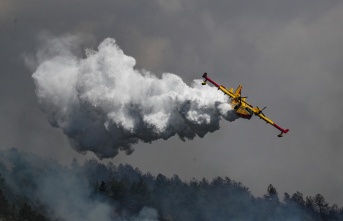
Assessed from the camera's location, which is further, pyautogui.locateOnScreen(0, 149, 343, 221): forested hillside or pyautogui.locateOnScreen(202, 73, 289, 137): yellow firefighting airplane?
pyautogui.locateOnScreen(0, 149, 343, 221): forested hillside

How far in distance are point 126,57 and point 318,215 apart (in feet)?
401

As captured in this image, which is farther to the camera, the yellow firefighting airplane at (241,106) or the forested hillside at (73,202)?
the forested hillside at (73,202)

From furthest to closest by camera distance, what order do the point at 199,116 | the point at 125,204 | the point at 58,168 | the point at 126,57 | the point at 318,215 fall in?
the point at 318,215 → the point at 58,168 → the point at 125,204 → the point at 126,57 → the point at 199,116

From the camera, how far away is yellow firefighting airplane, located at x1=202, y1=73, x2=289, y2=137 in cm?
8850

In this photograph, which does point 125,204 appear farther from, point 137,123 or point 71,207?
point 137,123

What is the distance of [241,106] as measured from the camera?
89062mm

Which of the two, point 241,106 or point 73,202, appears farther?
point 73,202

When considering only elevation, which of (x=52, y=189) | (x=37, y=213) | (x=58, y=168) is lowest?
(x=37, y=213)

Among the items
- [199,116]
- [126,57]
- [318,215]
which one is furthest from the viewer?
[318,215]

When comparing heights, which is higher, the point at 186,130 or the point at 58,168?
the point at 58,168

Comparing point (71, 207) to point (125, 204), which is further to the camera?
point (125, 204)

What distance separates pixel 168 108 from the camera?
307 ft

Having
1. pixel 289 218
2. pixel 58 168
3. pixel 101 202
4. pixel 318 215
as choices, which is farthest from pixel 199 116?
pixel 318 215

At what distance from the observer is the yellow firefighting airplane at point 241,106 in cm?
8850
